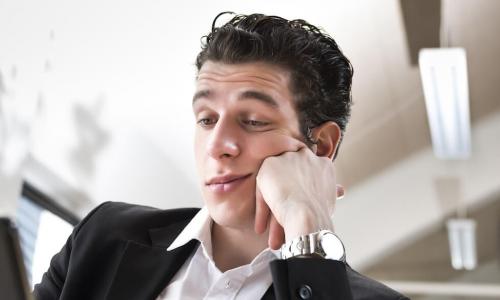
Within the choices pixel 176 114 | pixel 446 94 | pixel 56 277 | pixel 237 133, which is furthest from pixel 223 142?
pixel 176 114

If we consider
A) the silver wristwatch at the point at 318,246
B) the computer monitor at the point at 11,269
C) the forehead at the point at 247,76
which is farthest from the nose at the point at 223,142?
the computer monitor at the point at 11,269

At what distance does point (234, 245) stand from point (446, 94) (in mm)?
3038

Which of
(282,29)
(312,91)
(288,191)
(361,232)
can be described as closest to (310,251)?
(288,191)

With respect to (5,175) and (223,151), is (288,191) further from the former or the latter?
(5,175)

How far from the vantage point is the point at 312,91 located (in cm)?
179

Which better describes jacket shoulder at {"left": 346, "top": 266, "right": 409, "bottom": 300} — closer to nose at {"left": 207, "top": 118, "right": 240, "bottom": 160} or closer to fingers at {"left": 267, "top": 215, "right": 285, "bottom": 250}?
fingers at {"left": 267, "top": 215, "right": 285, "bottom": 250}

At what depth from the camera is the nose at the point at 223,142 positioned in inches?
62.8

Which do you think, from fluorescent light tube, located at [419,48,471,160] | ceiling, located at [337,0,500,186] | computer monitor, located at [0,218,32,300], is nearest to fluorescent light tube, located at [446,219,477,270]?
ceiling, located at [337,0,500,186]

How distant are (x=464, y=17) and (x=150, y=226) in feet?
11.2

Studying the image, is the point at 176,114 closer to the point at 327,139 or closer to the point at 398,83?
the point at 398,83

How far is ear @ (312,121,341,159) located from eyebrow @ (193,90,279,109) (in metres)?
0.17

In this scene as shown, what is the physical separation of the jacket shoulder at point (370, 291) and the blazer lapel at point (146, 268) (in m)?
0.36

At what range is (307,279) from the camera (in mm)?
1378

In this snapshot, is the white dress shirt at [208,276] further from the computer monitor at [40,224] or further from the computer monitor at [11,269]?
the computer monitor at [40,224]
